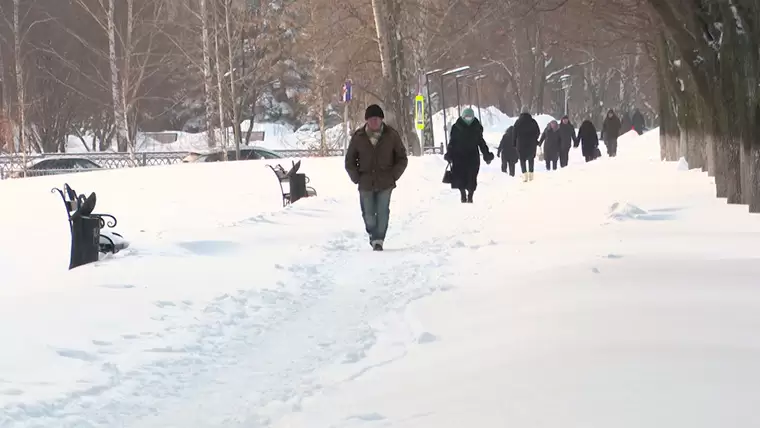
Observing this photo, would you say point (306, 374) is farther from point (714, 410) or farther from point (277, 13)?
point (277, 13)

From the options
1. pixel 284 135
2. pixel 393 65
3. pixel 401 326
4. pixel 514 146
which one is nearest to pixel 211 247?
pixel 401 326

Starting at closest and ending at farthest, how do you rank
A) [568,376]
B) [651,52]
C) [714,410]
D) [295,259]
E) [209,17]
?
[714,410] → [568,376] → [295,259] → [651,52] → [209,17]

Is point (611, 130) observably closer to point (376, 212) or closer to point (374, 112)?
point (376, 212)

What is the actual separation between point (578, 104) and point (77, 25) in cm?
4467

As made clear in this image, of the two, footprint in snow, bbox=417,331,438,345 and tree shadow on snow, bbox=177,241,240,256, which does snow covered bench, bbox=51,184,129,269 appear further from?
footprint in snow, bbox=417,331,438,345

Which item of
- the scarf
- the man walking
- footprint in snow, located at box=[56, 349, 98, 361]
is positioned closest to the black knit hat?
the man walking

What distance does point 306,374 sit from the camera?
546 centimetres

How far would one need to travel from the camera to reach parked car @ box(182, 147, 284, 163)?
3909 centimetres

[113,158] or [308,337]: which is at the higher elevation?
[113,158]

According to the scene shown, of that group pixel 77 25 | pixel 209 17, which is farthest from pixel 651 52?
pixel 77 25

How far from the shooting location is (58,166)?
37.1 metres

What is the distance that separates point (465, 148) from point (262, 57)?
36.6 m

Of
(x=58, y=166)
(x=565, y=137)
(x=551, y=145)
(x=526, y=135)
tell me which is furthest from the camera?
(x=58, y=166)

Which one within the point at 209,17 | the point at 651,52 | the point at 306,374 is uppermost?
the point at 209,17
